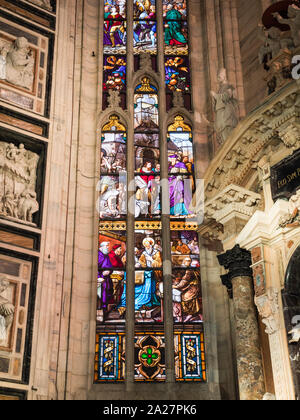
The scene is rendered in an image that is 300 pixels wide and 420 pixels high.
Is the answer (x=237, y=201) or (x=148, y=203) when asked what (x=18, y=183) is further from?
(x=237, y=201)

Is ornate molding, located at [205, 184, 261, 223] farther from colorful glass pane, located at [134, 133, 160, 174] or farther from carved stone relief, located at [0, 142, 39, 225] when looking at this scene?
carved stone relief, located at [0, 142, 39, 225]

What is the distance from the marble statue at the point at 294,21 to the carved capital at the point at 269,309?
3509mm

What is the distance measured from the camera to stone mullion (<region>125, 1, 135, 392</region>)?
10.6m

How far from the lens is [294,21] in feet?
33.3

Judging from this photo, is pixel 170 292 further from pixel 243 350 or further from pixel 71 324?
pixel 243 350

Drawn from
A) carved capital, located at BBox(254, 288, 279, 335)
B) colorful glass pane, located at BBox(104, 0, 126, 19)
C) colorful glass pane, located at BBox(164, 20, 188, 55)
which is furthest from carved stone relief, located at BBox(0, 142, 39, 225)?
colorful glass pane, located at BBox(104, 0, 126, 19)

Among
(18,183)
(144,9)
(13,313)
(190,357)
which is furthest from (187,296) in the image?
(144,9)

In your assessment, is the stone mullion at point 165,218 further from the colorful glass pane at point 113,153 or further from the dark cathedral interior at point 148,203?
the colorful glass pane at point 113,153

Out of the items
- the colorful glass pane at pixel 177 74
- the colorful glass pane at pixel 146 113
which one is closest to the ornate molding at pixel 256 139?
the colorful glass pane at pixel 146 113

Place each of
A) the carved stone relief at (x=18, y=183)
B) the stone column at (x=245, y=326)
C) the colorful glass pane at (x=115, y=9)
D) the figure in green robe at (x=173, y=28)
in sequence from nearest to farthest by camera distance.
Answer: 1. the stone column at (x=245, y=326)
2. the carved stone relief at (x=18, y=183)
3. the figure in green robe at (x=173, y=28)
4. the colorful glass pane at (x=115, y=9)

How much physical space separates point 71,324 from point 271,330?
323 centimetres

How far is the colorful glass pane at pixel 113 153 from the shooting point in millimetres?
12273

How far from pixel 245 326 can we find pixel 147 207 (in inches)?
140

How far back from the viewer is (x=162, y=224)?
1176 cm
